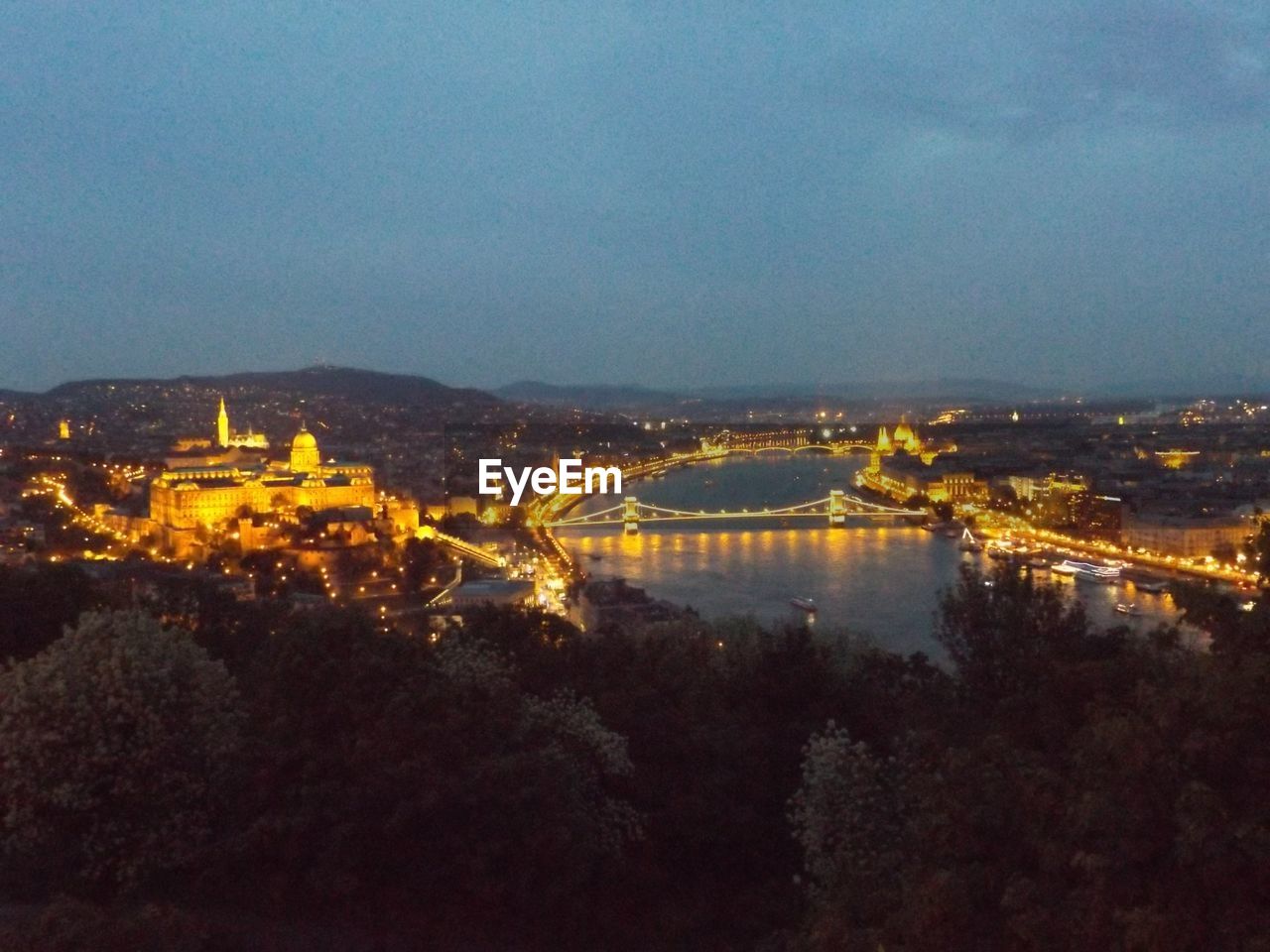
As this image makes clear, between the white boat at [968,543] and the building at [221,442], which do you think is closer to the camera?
the white boat at [968,543]

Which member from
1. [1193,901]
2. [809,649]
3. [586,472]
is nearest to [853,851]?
[1193,901]

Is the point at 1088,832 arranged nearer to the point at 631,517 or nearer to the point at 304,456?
the point at 631,517

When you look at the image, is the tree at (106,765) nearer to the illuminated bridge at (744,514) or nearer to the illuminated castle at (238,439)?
the illuminated bridge at (744,514)

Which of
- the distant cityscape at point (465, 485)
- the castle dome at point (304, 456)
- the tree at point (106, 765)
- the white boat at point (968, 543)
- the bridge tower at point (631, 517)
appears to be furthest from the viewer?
the castle dome at point (304, 456)

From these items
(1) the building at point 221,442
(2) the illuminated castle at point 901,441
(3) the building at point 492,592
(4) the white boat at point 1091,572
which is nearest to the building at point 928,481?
(2) the illuminated castle at point 901,441

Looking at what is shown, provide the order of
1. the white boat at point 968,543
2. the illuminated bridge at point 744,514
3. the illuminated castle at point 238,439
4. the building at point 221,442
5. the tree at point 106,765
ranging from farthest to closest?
1. the illuminated castle at point 238,439
2. the building at point 221,442
3. the illuminated bridge at point 744,514
4. the white boat at point 968,543
5. the tree at point 106,765

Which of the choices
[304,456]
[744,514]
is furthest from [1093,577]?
[304,456]
